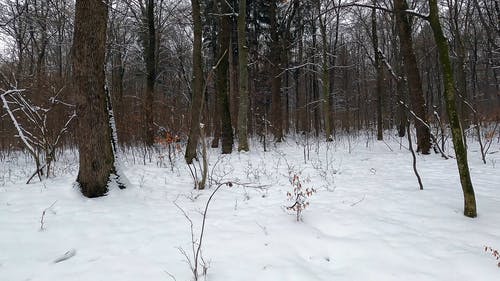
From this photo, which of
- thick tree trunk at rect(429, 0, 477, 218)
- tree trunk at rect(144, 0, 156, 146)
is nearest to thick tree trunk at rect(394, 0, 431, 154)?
thick tree trunk at rect(429, 0, 477, 218)

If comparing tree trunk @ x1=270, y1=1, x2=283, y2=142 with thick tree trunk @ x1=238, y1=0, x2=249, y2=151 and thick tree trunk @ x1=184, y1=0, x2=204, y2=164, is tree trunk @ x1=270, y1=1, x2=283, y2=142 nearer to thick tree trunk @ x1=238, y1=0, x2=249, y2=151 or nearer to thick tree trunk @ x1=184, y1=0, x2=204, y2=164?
thick tree trunk @ x1=238, y1=0, x2=249, y2=151

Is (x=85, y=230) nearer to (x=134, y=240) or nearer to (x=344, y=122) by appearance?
(x=134, y=240)

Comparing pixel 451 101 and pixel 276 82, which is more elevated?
pixel 276 82

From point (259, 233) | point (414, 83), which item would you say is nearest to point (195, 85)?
point (259, 233)

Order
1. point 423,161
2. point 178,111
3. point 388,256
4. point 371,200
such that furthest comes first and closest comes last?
1. point 178,111
2. point 423,161
3. point 371,200
4. point 388,256

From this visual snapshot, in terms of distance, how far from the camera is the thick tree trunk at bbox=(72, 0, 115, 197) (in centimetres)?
431

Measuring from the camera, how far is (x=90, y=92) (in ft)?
14.2

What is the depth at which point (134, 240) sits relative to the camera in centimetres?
298

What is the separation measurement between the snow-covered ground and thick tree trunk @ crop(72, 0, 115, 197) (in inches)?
12.7

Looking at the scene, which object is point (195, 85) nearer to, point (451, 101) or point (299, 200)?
point (299, 200)

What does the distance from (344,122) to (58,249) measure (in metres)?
22.3

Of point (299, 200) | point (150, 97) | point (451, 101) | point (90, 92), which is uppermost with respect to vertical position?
point (150, 97)

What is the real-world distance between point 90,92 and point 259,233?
3.14m

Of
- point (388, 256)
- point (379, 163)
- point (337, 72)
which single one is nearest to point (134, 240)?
point (388, 256)
